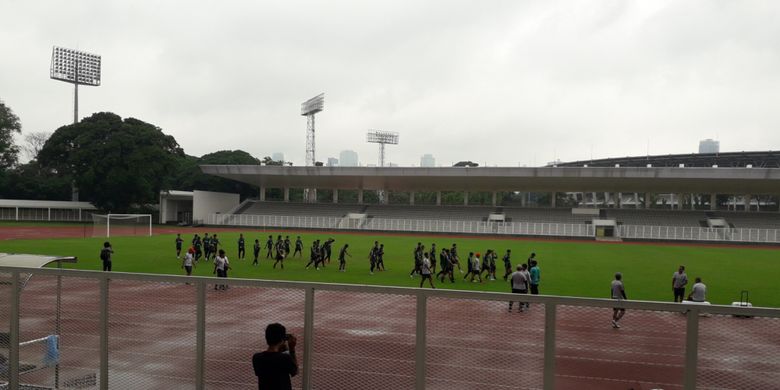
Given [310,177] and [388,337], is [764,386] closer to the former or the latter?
[388,337]

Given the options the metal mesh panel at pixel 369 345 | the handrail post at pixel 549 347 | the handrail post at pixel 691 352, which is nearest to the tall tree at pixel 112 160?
the metal mesh panel at pixel 369 345

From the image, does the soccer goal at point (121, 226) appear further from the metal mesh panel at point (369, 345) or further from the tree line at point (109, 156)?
the metal mesh panel at point (369, 345)

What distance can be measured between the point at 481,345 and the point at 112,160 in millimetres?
53416

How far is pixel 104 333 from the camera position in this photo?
206 inches

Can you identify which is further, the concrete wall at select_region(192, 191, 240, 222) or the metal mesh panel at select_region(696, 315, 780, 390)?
the concrete wall at select_region(192, 191, 240, 222)

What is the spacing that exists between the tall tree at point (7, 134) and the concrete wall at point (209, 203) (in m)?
19.7

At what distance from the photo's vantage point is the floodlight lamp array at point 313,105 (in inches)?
2896

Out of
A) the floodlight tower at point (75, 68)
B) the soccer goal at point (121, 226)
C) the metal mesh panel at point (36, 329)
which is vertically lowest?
the soccer goal at point (121, 226)

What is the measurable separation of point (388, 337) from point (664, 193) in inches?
2279

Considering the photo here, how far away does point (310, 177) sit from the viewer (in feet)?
178

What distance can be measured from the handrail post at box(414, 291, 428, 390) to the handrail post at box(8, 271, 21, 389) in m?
4.25

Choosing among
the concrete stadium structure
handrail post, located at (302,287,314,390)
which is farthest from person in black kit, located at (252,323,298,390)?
the concrete stadium structure

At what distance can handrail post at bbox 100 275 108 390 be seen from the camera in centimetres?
516

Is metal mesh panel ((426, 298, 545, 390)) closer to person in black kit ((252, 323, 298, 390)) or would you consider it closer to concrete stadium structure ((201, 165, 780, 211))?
person in black kit ((252, 323, 298, 390))
